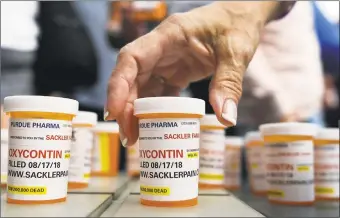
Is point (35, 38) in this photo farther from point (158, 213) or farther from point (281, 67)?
point (158, 213)

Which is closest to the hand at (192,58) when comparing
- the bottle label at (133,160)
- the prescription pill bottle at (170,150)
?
the prescription pill bottle at (170,150)

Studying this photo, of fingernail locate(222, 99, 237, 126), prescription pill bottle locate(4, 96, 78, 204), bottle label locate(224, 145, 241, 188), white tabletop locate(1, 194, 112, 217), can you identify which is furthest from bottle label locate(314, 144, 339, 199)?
prescription pill bottle locate(4, 96, 78, 204)

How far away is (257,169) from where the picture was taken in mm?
1429

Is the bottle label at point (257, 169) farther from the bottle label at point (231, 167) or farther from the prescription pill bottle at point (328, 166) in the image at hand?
the prescription pill bottle at point (328, 166)

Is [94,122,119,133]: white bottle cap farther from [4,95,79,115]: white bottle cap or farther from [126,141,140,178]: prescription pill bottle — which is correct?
[4,95,79,115]: white bottle cap

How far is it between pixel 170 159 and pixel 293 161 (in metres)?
0.43

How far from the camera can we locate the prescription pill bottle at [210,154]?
3.86 feet

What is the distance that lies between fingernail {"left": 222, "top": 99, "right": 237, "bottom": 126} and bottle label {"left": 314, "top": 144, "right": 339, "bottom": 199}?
0.46m

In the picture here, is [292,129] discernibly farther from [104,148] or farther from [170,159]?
[104,148]

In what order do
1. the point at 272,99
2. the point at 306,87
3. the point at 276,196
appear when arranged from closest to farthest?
1. the point at 276,196
2. the point at 272,99
3. the point at 306,87

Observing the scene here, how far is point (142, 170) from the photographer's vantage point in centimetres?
84

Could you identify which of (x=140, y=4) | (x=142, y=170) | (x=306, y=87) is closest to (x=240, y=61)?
(x=142, y=170)

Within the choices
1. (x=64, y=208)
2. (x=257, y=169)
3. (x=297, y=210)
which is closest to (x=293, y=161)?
(x=297, y=210)

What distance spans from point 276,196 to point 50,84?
146 centimetres
